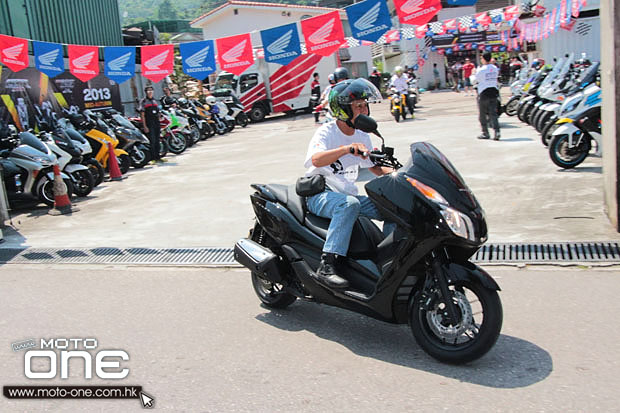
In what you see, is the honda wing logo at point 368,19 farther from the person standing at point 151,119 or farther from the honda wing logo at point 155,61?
the honda wing logo at point 155,61

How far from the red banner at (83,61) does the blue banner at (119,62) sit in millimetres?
816

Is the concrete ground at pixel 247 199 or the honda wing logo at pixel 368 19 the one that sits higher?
the honda wing logo at pixel 368 19

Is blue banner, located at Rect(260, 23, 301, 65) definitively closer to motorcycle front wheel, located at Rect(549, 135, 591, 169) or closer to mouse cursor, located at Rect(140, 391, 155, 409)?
motorcycle front wheel, located at Rect(549, 135, 591, 169)

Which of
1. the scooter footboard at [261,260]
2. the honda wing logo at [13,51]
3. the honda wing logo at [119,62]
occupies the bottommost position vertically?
the scooter footboard at [261,260]

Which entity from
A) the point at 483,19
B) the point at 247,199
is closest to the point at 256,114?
the point at 483,19

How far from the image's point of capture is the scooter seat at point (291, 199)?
169 inches

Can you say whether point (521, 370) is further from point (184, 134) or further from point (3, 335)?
point (184, 134)

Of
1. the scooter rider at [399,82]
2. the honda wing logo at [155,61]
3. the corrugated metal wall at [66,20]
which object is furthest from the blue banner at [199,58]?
the scooter rider at [399,82]

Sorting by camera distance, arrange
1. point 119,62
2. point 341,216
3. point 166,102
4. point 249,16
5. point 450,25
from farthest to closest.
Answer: point 249,16 < point 450,25 < point 166,102 < point 119,62 < point 341,216

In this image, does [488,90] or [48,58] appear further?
[48,58]

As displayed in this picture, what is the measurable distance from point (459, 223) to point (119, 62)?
15655 mm

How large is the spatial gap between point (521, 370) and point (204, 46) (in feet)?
54.7

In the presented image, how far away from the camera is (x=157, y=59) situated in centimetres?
1761

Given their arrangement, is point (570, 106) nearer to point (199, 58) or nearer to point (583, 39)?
point (199, 58)
